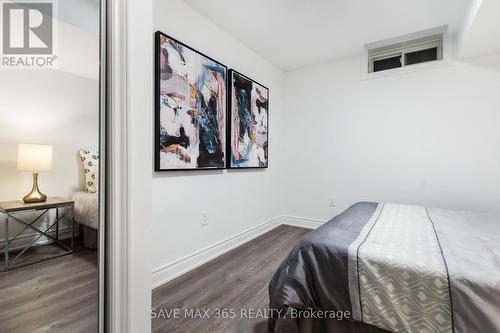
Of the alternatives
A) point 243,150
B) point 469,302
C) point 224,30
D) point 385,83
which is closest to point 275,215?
point 243,150

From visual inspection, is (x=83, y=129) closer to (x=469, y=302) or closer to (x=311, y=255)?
(x=311, y=255)

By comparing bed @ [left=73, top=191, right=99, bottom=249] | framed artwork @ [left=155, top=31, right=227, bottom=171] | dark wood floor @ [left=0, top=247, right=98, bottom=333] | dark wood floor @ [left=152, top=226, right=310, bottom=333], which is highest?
framed artwork @ [left=155, top=31, right=227, bottom=171]

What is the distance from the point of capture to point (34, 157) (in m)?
0.94

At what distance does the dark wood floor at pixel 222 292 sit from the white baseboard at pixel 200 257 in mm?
53

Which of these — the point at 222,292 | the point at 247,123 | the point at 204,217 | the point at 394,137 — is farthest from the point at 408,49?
the point at 222,292

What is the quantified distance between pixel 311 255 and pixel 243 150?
1.75m

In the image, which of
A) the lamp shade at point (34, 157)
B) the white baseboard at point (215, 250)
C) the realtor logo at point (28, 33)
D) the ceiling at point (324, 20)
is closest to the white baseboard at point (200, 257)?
the white baseboard at point (215, 250)

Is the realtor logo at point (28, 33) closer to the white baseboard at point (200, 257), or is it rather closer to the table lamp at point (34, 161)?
the table lamp at point (34, 161)

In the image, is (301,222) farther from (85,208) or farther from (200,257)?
(85,208)

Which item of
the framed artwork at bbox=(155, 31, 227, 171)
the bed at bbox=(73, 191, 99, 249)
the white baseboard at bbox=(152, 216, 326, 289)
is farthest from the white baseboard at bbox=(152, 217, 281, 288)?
the bed at bbox=(73, 191, 99, 249)

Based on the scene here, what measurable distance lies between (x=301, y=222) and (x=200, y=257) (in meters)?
1.79

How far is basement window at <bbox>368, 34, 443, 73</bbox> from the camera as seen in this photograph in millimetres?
2736

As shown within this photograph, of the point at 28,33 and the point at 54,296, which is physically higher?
the point at 28,33

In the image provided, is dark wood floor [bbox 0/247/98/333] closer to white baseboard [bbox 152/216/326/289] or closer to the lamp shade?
the lamp shade
